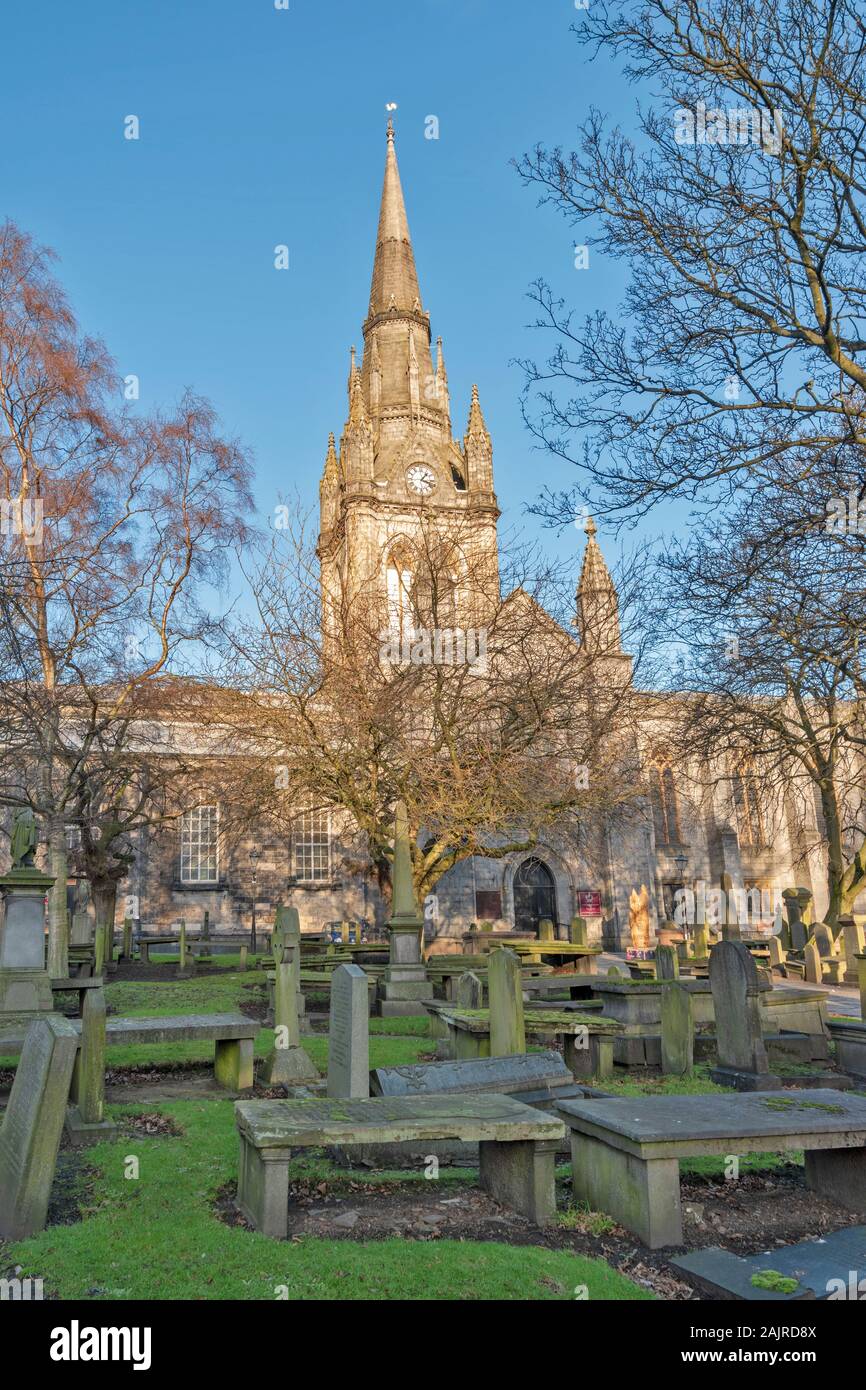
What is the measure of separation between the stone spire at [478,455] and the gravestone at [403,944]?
90.0 ft

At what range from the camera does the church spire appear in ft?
154

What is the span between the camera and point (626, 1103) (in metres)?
6.36

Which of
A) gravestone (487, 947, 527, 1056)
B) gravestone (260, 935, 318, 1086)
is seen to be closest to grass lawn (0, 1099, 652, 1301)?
gravestone (487, 947, 527, 1056)

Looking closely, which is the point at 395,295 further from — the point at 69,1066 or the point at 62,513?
the point at 69,1066

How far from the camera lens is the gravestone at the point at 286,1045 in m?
9.49

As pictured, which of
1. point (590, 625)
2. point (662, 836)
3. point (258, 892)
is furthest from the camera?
point (662, 836)

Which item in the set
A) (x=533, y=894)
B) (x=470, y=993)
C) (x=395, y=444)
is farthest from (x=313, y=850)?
(x=470, y=993)

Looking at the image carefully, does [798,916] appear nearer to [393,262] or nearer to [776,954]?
[776,954]

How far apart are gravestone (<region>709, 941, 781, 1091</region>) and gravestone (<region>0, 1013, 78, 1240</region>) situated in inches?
263

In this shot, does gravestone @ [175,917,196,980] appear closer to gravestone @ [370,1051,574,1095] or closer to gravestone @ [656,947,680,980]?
gravestone @ [656,947,680,980]

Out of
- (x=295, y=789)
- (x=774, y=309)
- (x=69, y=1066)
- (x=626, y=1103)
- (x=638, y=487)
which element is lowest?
(x=626, y=1103)

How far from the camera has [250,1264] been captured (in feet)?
14.8
